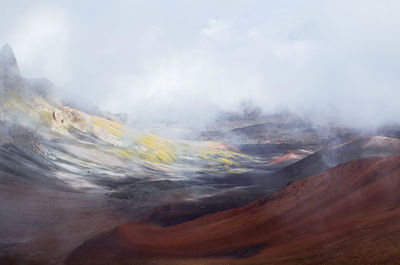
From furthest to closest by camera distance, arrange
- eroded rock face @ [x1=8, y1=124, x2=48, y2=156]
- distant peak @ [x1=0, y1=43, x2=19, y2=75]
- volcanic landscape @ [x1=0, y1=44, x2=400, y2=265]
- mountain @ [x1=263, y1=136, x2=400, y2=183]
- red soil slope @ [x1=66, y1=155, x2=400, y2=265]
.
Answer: distant peak @ [x1=0, y1=43, x2=19, y2=75], eroded rock face @ [x1=8, y1=124, x2=48, y2=156], mountain @ [x1=263, y1=136, x2=400, y2=183], volcanic landscape @ [x1=0, y1=44, x2=400, y2=265], red soil slope @ [x1=66, y1=155, x2=400, y2=265]

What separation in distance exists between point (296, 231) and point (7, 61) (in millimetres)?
77281

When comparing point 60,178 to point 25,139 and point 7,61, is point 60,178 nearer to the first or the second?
point 25,139

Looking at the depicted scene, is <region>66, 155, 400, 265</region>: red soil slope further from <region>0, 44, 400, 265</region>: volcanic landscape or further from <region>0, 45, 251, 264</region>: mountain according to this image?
<region>0, 45, 251, 264</region>: mountain

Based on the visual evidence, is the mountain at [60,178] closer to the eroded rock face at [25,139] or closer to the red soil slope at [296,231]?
the eroded rock face at [25,139]

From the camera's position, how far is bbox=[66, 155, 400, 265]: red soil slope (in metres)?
12.1

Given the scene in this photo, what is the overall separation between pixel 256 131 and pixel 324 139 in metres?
54.6

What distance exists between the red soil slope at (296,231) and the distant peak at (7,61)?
61.8m

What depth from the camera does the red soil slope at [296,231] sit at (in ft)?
39.7

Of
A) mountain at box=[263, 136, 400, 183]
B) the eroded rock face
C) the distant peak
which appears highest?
the distant peak

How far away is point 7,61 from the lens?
7025 cm

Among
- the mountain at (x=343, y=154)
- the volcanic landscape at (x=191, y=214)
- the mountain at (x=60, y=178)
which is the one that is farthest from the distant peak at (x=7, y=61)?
the mountain at (x=343, y=154)

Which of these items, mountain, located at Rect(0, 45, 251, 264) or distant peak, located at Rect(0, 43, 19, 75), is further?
distant peak, located at Rect(0, 43, 19, 75)

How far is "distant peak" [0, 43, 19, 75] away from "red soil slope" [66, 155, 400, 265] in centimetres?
6180

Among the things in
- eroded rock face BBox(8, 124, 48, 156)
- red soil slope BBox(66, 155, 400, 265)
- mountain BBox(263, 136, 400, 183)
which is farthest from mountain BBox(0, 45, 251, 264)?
mountain BBox(263, 136, 400, 183)
